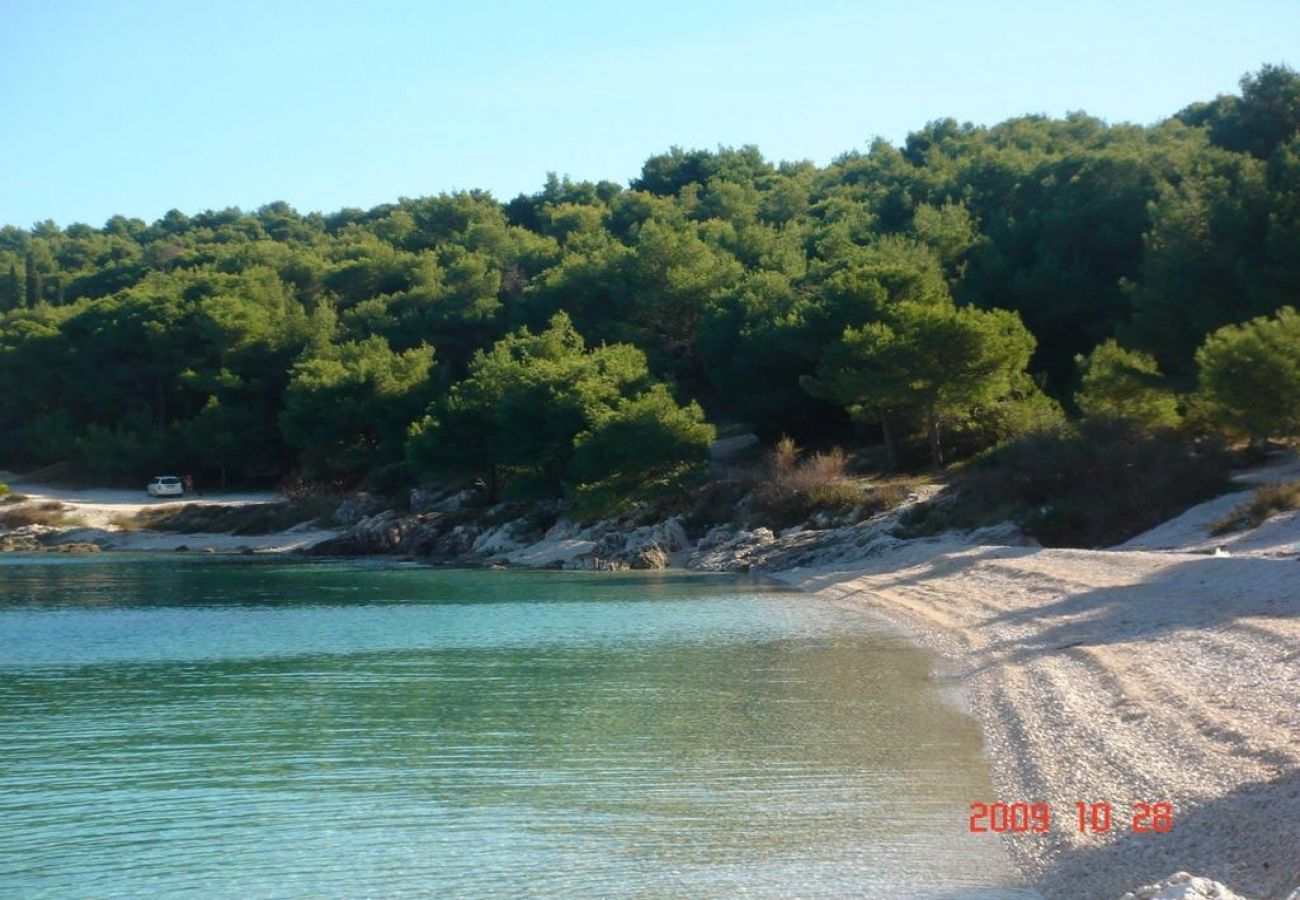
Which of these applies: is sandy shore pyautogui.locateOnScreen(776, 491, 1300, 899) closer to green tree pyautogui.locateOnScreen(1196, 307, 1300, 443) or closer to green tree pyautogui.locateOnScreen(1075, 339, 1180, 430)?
green tree pyautogui.locateOnScreen(1196, 307, 1300, 443)

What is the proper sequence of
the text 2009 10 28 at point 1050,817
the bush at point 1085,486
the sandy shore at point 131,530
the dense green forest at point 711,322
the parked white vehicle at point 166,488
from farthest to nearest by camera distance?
the parked white vehicle at point 166,488 < the sandy shore at point 131,530 < the dense green forest at point 711,322 < the bush at point 1085,486 < the text 2009 10 28 at point 1050,817

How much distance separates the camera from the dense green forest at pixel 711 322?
45062 millimetres

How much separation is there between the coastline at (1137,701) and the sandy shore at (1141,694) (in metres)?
0.03

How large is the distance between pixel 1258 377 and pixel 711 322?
99.4ft

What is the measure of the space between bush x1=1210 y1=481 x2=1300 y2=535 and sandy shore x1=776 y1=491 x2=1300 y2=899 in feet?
2.75

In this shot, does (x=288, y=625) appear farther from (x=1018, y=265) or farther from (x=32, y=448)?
(x=32, y=448)

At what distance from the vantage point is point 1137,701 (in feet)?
50.9

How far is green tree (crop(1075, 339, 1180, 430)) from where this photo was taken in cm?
3825

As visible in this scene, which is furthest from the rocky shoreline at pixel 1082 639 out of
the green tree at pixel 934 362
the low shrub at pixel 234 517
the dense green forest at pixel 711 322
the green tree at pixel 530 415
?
the low shrub at pixel 234 517

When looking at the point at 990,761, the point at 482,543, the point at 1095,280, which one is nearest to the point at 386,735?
the point at 990,761

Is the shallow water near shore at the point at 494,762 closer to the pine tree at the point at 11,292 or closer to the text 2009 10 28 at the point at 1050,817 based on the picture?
the text 2009 10 28 at the point at 1050,817

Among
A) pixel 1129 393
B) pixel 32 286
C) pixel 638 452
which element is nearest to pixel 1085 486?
pixel 1129 393

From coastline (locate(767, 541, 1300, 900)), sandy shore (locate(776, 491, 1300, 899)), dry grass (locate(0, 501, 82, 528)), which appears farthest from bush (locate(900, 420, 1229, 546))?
dry grass (locate(0, 501, 82, 528))

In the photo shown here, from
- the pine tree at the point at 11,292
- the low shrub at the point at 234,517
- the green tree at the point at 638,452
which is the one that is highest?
the pine tree at the point at 11,292
